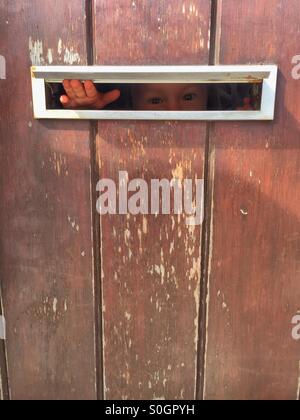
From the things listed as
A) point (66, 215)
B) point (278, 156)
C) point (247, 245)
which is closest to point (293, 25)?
point (278, 156)

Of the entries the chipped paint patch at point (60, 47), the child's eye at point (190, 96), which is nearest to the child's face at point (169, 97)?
the child's eye at point (190, 96)

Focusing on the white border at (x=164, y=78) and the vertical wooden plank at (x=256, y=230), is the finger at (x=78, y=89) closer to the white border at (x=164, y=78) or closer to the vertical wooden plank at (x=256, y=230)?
the white border at (x=164, y=78)

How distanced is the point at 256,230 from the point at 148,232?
0.16 meters

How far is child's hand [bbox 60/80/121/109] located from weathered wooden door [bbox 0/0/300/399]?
28 millimetres

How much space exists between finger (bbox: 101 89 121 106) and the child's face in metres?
0.02

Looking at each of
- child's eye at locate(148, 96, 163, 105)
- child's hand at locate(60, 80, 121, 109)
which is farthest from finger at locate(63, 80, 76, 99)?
child's eye at locate(148, 96, 163, 105)

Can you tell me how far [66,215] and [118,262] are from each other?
0.10 meters

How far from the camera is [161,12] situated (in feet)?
1.67

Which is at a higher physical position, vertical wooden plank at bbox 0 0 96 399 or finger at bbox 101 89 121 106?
finger at bbox 101 89 121 106

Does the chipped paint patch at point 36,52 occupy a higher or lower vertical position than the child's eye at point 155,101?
higher

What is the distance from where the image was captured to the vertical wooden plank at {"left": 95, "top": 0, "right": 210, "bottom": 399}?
513 mm

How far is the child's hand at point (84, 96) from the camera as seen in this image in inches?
20.6

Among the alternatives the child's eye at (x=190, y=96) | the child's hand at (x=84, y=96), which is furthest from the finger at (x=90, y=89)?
the child's eye at (x=190, y=96)

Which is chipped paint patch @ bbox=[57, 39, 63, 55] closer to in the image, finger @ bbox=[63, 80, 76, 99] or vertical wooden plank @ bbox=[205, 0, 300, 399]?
finger @ bbox=[63, 80, 76, 99]
